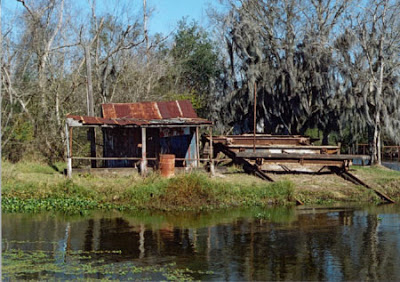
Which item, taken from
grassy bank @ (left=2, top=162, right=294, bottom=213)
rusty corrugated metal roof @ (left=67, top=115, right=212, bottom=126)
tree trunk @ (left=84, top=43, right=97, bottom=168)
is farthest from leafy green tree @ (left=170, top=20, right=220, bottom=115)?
grassy bank @ (left=2, top=162, right=294, bottom=213)

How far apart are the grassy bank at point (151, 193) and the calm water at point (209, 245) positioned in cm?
105

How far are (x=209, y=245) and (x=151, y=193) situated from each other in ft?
18.9

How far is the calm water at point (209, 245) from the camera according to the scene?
417 inches

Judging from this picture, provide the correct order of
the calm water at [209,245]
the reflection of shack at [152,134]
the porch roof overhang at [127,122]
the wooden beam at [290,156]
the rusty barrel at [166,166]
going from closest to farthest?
the calm water at [209,245], the rusty barrel at [166,166], the porch roof overhang at [127,122], the wooden beam at [290,156], the reflection of shack at [152,134]

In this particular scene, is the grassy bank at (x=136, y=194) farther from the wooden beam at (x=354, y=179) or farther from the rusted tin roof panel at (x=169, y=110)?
the rusted tin roof panel at (x=169, y=110)

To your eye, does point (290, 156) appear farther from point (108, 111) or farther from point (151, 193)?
point (108, 111)

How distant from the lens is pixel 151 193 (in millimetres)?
18578

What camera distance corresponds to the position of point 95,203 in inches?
721

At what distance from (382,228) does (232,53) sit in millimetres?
20039

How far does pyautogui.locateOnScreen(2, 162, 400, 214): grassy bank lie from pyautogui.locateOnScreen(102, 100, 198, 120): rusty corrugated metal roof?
14.6ft

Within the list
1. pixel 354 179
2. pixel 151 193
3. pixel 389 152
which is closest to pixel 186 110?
pixel 151 193

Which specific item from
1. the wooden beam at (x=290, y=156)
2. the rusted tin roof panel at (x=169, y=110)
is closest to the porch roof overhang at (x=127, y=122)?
the rusted tin roof panel at (x=169, y=110)

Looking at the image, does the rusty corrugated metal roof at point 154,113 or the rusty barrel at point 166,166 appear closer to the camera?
the rusty barrel at point 166,166

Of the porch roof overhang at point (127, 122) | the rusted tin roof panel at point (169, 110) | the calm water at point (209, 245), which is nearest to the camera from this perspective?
the calm water at point (209, 245)
